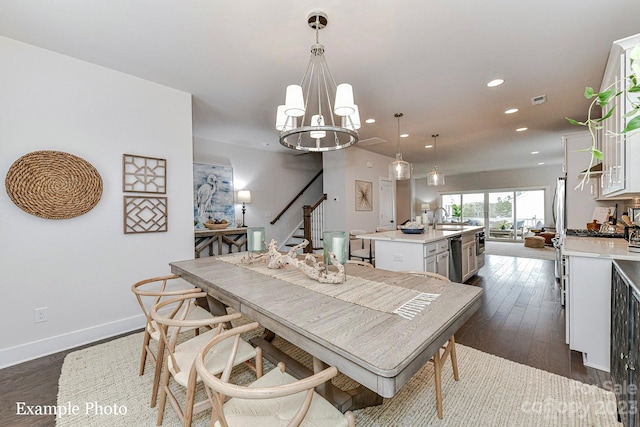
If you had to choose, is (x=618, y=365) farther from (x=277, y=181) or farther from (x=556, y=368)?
(x=277, y=181)

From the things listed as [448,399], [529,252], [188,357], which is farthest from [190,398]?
[529,252]

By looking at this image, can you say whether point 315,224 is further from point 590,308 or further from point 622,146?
point 622,146

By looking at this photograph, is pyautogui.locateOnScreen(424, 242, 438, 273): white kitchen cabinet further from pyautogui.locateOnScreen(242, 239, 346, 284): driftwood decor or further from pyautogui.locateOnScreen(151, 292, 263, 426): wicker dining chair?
pyautogui.locateOnScreen(151, 292, 263, 426): wicker dining chair

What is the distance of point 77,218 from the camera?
261cm

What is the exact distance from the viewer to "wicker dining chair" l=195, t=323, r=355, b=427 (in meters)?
0.89

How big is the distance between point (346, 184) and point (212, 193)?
8.88 ft

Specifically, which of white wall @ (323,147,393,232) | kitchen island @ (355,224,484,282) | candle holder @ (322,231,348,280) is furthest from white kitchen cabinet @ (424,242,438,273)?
white wall @ (323,147,393,232)

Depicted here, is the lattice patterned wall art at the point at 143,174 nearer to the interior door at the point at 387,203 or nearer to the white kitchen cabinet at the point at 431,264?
the white kitchen cabinet at the point at 431,264

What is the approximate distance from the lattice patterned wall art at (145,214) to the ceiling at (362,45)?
1.35m

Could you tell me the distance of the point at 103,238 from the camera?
2.75 m

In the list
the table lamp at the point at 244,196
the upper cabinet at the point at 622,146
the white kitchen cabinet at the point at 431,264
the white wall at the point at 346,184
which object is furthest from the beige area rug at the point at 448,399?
the white wall at the point at 346,184

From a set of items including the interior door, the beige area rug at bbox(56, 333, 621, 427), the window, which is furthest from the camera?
the window

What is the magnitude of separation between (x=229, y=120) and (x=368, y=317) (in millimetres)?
3916

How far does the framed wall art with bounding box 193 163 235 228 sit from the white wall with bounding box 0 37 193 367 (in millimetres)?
1839
